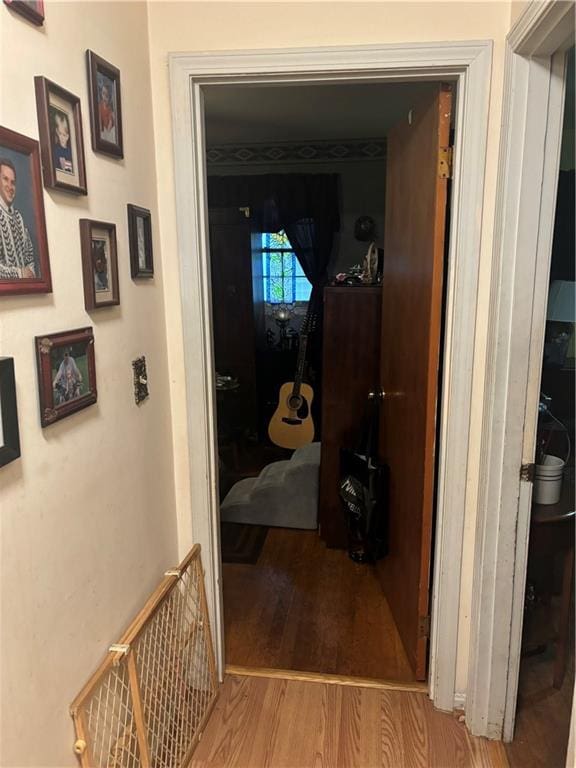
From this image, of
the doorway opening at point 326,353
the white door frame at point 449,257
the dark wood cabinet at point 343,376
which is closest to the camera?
the white door frame at point 449,257

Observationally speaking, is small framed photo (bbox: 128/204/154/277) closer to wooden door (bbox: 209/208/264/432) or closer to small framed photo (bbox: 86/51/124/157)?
small framed photo (bbox: 86/51/124/157)

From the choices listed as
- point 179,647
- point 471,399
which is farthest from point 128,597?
point 471,399

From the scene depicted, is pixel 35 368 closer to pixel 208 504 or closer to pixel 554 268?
pixel 208 504

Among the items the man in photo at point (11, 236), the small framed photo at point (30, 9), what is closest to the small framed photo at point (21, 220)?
the man in photo at point (11, 236)

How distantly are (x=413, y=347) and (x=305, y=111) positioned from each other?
2.10 m

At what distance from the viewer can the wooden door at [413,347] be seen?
1.69 metres

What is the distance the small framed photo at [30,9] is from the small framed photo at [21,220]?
0.22 m

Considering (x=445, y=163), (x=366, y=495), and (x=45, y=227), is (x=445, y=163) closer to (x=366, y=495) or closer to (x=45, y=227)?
(x=45, y=227)

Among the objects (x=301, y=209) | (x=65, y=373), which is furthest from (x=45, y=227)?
(x=301, y=209)

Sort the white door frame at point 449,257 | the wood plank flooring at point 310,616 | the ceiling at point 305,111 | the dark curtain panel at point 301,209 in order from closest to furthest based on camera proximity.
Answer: the white door frame at point 449,257 < the wood plank flooring at point 310,616 < the ceiling at point 305,111 < the dark curtain panel at point 301,209

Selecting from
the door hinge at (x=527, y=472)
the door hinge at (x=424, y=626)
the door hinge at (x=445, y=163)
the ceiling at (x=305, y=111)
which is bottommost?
the door hinge at (x=424, y=626)

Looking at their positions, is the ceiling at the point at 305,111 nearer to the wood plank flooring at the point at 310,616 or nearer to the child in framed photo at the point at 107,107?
the child in framed photo at the point at 107,107

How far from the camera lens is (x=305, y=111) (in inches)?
130

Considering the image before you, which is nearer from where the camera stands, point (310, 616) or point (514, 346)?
point (514, 346)
